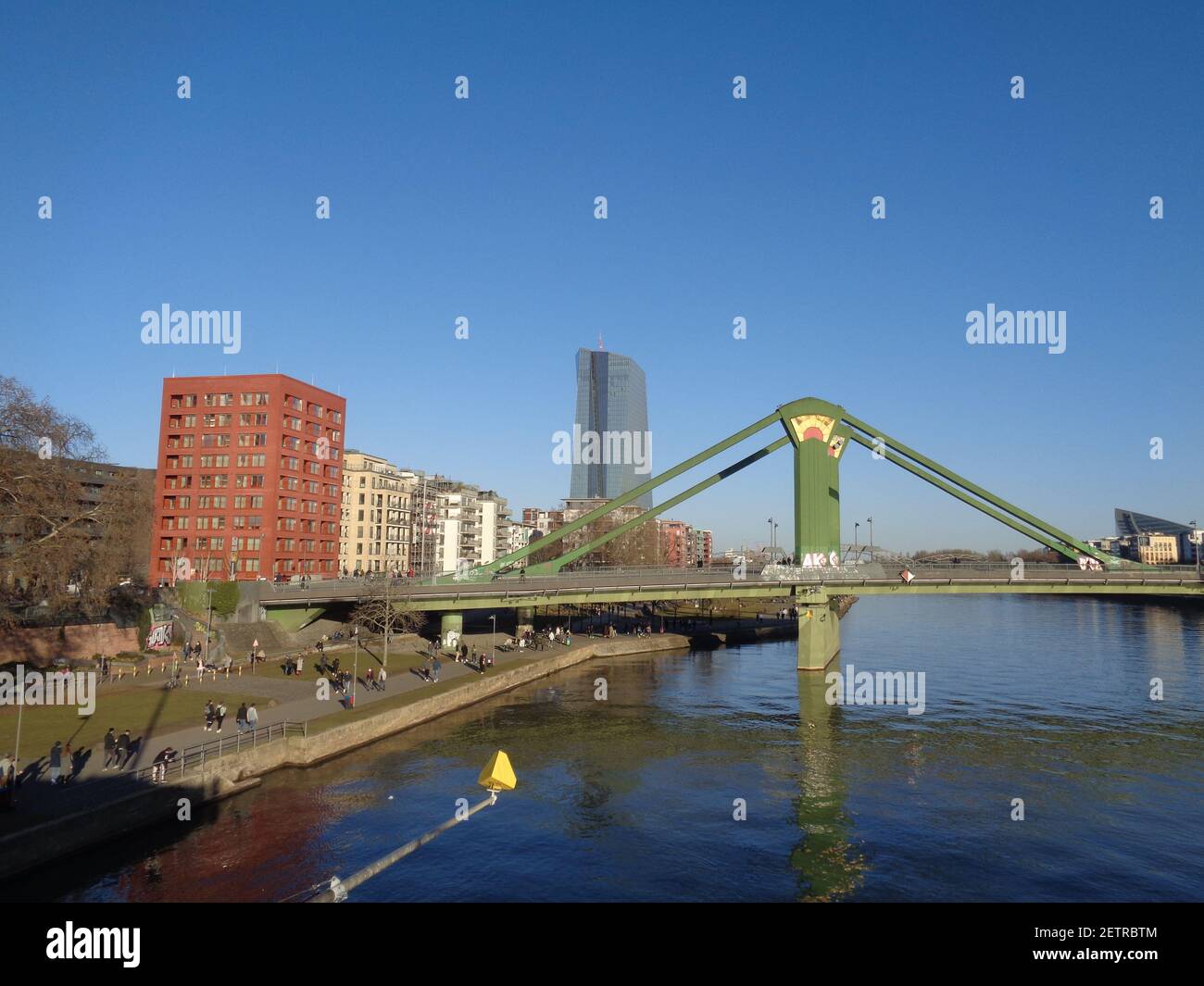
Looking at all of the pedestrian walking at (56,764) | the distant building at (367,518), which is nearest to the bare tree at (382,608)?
the pedestrian walking at (56,764)

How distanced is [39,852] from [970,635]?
350 feet

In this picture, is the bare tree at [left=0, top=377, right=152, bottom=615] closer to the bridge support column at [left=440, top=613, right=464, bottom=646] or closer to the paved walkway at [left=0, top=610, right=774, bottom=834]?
the paved walkway at [left=0, top=610, right=774, bottom=834]

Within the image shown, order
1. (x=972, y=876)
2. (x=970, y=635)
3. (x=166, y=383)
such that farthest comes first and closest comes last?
(x=970, y=635) < (x=166, y=383) < (x=972, y=876)

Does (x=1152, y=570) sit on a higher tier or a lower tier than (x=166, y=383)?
lower

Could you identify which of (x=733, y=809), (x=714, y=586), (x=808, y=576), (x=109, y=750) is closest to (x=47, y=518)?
(x=109, y=750)

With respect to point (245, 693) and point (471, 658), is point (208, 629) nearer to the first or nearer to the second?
point (245, 693)

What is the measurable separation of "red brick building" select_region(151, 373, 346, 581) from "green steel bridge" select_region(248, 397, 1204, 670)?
18750 mm

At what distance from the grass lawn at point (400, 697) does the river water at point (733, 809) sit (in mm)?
2116

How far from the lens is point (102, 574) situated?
48375 millimetres

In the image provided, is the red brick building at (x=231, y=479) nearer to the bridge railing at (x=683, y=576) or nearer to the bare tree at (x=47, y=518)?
the bridge railing at (x=683, y=576)

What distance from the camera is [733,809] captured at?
3200 cm

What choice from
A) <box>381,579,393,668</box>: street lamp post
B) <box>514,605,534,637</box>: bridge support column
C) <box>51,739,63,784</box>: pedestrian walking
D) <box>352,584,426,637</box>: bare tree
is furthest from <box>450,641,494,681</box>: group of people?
<box>51,739,63,784</box>: pedestrian walking

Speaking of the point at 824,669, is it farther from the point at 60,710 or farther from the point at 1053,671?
the point at 60,710
